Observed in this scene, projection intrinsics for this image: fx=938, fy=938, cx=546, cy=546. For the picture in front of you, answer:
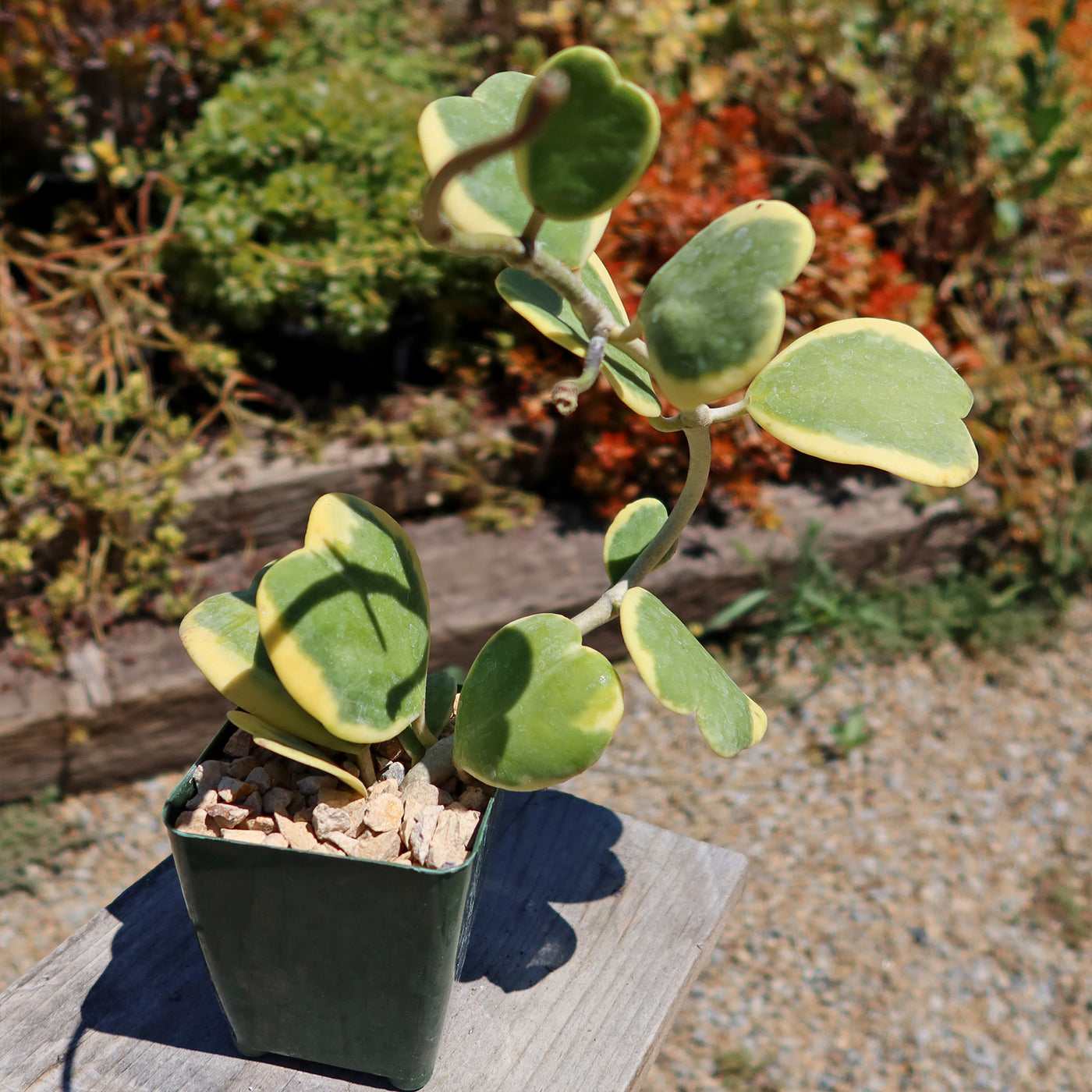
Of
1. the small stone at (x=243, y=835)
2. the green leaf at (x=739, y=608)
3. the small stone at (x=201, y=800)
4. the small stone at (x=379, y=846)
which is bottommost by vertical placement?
the green leaf at (x=739, y=608)

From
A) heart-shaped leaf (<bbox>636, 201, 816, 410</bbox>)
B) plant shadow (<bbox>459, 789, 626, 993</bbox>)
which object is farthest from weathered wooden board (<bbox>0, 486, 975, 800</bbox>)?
heart-shaped leaf (<bbox>636, 201, 816, 410</bbox>)

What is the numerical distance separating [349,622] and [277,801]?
19cm

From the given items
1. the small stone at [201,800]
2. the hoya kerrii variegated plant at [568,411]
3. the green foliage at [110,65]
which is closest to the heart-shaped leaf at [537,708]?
the hoya kerrii variegated plant at [568,411]

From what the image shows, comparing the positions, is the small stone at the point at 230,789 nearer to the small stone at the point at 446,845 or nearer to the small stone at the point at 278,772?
the small stone at the point at 278,772

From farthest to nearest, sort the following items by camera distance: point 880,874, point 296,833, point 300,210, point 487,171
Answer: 1. point 300,210
2. point 880,874
3. point 296,833
4. point 487,171

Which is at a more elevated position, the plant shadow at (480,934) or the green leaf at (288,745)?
the green leaf at (288,745)

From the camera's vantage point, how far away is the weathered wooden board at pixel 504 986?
34.8 inches

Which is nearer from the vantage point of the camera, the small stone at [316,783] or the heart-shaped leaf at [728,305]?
the heart-shaped leaf at [728,305]

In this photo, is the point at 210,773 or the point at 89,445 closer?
the point at 210,773

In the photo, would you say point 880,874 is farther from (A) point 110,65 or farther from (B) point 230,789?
(A) point 110,65

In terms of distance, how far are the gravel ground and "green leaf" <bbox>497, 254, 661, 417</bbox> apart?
1670mm

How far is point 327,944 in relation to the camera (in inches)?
29.9

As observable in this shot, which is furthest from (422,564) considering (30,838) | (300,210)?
(30,838)

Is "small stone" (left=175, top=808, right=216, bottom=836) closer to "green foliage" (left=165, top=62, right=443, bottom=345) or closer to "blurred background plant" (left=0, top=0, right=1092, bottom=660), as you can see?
"blurred background plant" (left=0, top=0, right=1092, bottom=660)
